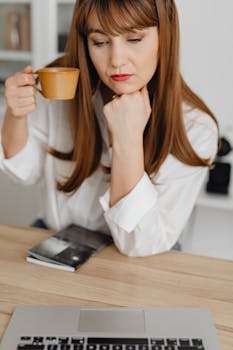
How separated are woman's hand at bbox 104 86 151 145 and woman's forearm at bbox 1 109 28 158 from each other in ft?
1.01

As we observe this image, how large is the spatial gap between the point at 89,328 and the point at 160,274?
0.26m

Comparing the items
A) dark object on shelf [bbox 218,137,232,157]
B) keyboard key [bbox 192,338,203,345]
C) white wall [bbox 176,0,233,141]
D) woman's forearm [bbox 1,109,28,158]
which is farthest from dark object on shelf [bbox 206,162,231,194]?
keyboard key [bbox 192,338,203,345]

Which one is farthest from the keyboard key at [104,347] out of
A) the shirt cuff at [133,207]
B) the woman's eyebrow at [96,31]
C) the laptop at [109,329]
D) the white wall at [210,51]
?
the white wall at [210,51]

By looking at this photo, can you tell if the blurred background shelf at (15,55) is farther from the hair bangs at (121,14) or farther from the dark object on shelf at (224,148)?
the hair bangs at (121,14)

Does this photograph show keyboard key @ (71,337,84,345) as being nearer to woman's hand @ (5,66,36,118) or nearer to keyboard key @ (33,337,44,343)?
keyboard key @ (33,337,44,343)

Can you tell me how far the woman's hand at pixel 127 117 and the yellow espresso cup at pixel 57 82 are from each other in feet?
0.34

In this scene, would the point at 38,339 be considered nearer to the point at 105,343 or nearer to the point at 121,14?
the point at 105,343

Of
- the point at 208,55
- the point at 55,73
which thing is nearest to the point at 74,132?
the point at 55,73

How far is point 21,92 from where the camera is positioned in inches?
51.0


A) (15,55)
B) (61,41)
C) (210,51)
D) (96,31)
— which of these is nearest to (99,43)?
(96,31)

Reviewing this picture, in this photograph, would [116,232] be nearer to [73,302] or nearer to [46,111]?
[73,302]

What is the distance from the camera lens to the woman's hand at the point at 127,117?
47.4 inches

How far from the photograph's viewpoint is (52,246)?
116 centimetres

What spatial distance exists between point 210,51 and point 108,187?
128 centimetres
